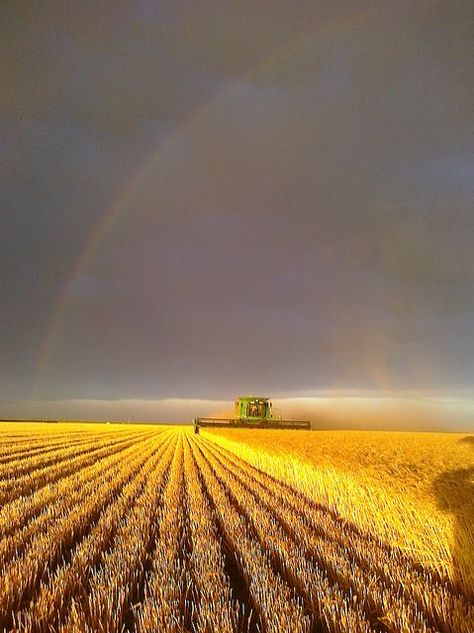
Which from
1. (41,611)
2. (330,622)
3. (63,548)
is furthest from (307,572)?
(63,548)

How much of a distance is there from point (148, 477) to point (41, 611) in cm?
843

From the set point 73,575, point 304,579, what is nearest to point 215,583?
point 304,579

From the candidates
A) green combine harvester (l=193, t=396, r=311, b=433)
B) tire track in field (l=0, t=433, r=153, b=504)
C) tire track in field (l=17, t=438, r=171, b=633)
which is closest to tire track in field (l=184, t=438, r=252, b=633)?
tire track in field (l=17, t=438, r=171, b=633)

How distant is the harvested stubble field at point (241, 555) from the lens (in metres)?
3.62

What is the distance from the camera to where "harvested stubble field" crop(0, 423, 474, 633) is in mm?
3615

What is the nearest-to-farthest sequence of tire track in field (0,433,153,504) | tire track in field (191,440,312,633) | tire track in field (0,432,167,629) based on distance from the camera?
tire track in field (191,440,312,633) → tire track in field (0,432,167,629) → tire track in field (0,433,153,504)

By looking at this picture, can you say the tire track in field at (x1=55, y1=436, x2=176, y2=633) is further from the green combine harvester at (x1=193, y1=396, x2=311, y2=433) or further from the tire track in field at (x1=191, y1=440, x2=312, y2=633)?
the green combine harvester at (x1=193, y1=396, x2=311, y2=433)

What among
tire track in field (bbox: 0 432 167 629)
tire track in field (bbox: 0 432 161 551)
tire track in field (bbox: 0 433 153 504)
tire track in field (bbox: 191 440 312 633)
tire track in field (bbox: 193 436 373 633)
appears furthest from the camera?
tire track in field (bbox: 0 433 153 504)

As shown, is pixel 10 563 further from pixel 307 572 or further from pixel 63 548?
pixel 307 572

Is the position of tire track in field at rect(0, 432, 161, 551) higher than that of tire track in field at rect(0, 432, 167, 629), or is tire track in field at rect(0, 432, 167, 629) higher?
A: tire track in field at rect(0, 432, 161, 551)

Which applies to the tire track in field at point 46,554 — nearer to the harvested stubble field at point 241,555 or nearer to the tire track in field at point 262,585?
the harvested stubble field at point 241,555

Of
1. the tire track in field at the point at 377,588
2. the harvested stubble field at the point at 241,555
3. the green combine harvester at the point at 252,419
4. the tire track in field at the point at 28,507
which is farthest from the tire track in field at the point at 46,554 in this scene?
the green combine harvester at the point at 252,419

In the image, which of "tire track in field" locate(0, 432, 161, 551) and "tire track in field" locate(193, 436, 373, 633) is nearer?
"tire track in field" locate(193, 436, 373, 633)

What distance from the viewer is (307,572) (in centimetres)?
454
